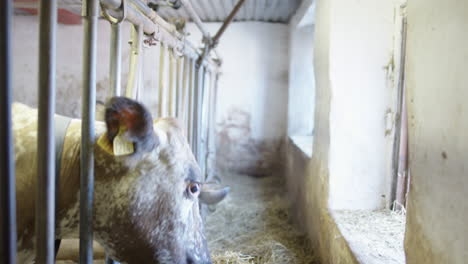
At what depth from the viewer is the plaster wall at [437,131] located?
1.00 metres

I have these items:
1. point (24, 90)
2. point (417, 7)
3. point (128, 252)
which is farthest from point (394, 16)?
point (24, 90)

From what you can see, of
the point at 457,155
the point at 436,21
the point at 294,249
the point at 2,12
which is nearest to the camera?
the point at 2,12

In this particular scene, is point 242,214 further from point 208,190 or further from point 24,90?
point 24,90

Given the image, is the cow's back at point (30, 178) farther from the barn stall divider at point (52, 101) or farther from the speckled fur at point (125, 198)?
the barn stall divider at point (52, 101)

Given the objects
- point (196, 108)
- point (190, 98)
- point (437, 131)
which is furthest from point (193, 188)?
point (196, 108)

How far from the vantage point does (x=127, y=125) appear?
3.58ft

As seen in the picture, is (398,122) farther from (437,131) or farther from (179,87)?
(179,87)

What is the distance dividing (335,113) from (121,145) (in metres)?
1.79

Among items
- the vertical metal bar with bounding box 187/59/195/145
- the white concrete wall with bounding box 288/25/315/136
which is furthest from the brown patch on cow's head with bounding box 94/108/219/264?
the white concrete wall with bounding box 288/25/315/136

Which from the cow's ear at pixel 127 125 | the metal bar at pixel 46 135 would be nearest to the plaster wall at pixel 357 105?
the cow's ear at pixel 127 125

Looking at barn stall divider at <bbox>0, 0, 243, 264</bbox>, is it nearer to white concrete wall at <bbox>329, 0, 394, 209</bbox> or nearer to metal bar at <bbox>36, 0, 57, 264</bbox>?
metal bar at <bbox>36, 0, 57, 264</bbox>

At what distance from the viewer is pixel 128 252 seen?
1385mm

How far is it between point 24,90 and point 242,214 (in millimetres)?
4854

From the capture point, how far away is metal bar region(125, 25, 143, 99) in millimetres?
1831
